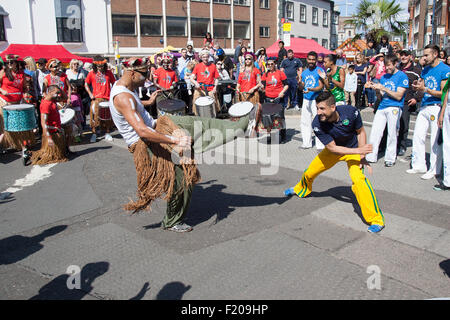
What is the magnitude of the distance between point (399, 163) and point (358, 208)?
292cm

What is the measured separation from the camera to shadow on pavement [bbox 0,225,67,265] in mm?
4383

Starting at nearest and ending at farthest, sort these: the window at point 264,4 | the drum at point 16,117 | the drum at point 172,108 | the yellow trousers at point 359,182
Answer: the yellow trousers at point 359,182 < the drum at point 16,117 < the drum at point 172,108 < the window at point 264,4

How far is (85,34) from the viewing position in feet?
117

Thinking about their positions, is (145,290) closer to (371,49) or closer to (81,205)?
(81,205)

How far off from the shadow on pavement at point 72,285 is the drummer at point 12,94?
553 cm

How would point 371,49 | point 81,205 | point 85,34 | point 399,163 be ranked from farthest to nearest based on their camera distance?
point 85,34, point 371,49, point 399,163, point 81,205

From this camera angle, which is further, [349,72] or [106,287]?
[349,72]

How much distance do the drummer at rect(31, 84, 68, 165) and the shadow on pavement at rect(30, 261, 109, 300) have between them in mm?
5005

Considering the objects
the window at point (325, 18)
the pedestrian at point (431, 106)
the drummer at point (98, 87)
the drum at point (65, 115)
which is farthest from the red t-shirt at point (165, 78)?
the window at point (325, 18)

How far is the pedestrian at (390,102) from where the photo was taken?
7441 millimetres

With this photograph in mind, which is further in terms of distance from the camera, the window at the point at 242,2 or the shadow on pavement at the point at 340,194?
the window at the point at 242,2

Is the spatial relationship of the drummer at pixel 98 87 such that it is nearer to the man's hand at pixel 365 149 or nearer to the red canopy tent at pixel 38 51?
the man's hand at pixel 365 149

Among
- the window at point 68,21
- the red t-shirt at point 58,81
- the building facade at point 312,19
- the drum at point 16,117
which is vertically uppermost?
the building facade at point 312,19

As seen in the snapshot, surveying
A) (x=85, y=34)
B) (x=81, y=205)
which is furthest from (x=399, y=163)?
(x=85, y=34)
